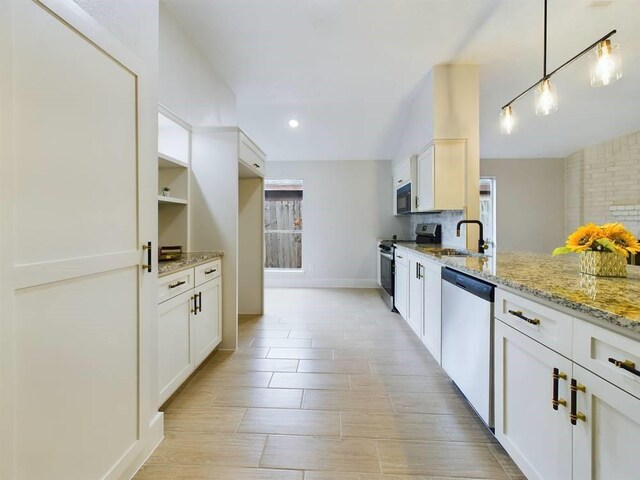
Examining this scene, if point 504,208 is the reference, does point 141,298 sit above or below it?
below

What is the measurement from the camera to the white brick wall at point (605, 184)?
4.63 meters

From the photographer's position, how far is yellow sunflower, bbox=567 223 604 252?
1.41 m

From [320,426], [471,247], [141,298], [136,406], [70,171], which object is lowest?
[320,426]

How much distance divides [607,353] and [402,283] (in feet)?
8.90

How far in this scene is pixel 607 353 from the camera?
34.9 inches

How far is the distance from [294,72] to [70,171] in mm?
2862

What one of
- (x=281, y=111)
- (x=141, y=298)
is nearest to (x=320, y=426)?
(x=141, y=298)

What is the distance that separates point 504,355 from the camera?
1.43 metres

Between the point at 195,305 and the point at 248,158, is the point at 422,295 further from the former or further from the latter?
the point at 248,158

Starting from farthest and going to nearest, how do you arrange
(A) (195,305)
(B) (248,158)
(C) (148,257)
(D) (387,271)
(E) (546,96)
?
(D) (387,271)
(B) (248,158)
(A) (195,305)
(E) (546,96)
(C) (148,257)

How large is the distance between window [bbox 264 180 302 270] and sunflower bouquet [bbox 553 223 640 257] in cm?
488

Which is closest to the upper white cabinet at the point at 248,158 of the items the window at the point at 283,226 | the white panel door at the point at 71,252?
the white panel door at the point at 71,252

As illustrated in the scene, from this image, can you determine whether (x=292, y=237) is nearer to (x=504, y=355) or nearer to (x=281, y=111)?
(x=281, y=111)

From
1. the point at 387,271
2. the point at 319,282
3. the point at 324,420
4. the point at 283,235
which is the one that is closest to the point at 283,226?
the point at 283,235
